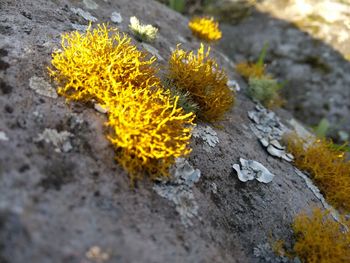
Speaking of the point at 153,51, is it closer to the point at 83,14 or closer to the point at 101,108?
the point at 83,14

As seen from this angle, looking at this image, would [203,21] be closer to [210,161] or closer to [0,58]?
[210,161]

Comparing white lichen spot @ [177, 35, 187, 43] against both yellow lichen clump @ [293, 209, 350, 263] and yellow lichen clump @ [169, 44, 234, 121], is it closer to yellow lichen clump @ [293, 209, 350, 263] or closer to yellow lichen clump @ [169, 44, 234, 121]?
yellow lichen clump @ [169, 44, 234, 121]

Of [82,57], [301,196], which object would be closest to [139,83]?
[82,57]

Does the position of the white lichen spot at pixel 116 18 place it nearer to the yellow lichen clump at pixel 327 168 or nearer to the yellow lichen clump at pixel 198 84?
the yellow lichen clump at pixel 198 84

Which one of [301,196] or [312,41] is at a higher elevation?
[312,41]

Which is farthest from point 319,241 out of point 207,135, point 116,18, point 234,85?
point 116,18

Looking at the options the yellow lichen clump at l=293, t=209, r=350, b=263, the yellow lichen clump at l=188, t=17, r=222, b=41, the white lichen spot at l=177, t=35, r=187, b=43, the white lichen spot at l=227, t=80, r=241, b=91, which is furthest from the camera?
the yellow lichen clump at l=188, t=17, r=222, b=41

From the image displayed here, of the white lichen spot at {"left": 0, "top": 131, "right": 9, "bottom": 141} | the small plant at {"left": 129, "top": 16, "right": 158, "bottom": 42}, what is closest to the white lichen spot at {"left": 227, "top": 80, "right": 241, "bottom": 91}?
the small plant at {"left": 129, "top": 16, "right": 158, "bottom": 42}
